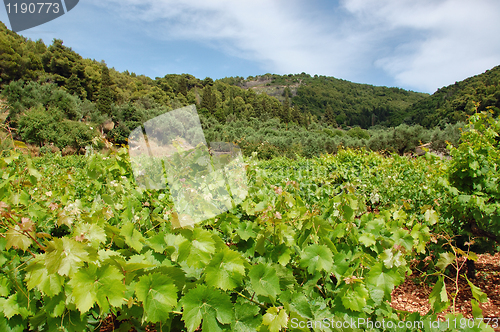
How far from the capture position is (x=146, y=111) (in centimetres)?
2192

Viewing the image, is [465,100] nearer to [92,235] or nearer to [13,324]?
[92,235]

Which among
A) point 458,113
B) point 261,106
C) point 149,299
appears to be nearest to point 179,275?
point 149,299

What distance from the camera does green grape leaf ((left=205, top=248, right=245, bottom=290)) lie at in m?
0.83

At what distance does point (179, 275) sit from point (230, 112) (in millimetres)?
40787

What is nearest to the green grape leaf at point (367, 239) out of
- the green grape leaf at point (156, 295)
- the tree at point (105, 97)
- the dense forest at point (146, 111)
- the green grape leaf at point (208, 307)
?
the green grape leaf at point (208, 307)

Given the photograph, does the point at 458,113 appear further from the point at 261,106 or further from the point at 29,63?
the point at 29,63

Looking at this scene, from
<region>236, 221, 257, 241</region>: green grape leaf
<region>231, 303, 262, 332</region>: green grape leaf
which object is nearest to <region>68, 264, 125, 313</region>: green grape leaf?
<region>231, 303, 262, 332</region>: green grape leaf

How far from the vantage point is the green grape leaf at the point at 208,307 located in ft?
2.57

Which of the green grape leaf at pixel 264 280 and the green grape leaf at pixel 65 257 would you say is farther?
the green grape leaf at pixel 264 280

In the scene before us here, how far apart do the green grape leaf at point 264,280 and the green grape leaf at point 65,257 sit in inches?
20.7

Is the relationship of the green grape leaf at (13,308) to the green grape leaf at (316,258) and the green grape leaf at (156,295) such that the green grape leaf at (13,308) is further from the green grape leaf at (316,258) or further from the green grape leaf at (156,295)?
the green grape leaf at (316,258)

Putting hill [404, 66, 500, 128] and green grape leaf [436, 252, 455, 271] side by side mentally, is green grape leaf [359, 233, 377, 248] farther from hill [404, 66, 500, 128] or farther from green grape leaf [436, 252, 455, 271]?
hill [404, 66, 500, 128]

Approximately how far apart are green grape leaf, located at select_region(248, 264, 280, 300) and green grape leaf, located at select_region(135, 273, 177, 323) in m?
0.27

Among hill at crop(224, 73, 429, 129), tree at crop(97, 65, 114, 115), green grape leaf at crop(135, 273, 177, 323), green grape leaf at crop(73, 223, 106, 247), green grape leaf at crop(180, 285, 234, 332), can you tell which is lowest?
green grape leaf at crop(180, 285, 234, 332)
